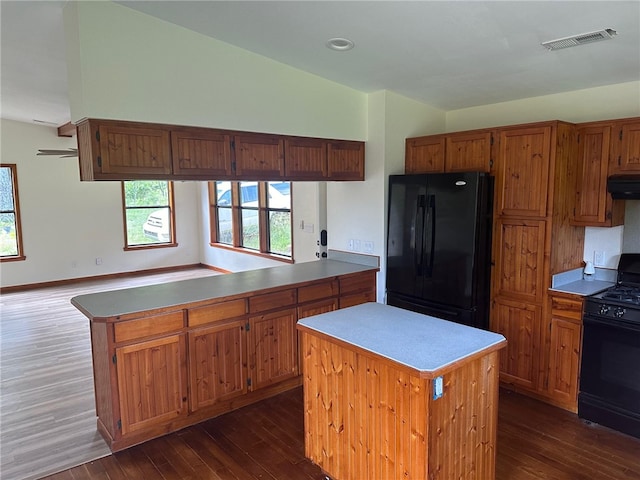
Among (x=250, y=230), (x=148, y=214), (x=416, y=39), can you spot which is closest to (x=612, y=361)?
(x=416, y=39)

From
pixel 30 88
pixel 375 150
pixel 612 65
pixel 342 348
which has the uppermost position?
pixel 30 88

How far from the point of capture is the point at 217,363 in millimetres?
3252

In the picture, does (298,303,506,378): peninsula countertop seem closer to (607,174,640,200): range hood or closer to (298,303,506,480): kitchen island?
(298,303,506,480): kitchen island

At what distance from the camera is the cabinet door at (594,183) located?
3.31 metres

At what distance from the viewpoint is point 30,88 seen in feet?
15.9

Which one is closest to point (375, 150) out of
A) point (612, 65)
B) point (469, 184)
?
point (469, 184)

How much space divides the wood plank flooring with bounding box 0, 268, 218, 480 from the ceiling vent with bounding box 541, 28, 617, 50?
3.94 metres

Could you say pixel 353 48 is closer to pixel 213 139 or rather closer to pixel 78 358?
pixel 213 139

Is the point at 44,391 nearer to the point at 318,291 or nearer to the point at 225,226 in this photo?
the point at 318,291

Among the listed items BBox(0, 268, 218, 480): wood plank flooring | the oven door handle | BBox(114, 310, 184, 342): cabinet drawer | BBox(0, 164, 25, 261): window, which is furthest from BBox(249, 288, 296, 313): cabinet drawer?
BBox(0, 164, 25, 261): window

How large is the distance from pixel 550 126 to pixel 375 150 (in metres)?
1.56

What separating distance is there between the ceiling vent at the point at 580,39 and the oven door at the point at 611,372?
1840 millimetres

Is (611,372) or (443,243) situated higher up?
(443,243)

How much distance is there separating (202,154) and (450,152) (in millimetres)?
2170
